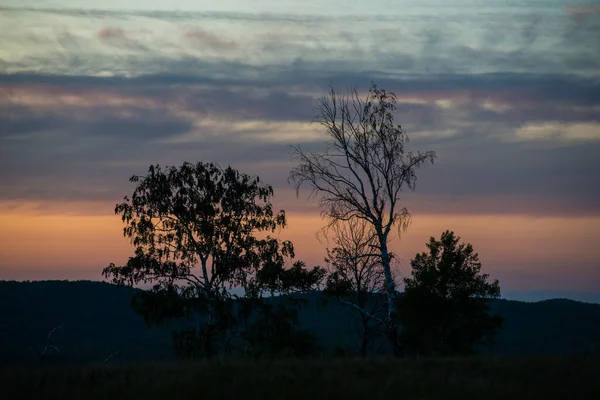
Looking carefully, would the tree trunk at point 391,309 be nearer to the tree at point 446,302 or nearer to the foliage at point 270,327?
the foliage at point 270,327

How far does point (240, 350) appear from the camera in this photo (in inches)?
1676

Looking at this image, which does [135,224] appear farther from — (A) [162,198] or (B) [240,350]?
(B) [240,350]

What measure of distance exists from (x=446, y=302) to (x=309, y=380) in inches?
2084

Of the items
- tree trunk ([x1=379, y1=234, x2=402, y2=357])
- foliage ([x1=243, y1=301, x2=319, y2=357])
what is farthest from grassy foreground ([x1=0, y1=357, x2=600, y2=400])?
foliage ([x1=243, y1=301, x2=319, y2=357])

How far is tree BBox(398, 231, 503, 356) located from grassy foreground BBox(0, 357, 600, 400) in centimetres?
4480

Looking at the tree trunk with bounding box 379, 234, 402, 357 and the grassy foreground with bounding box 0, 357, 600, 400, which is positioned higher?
the tree trunk with bounding box 379, 234, 402, 357

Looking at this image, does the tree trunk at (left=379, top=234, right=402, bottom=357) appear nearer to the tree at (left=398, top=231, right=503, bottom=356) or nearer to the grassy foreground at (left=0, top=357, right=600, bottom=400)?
the grassy foreground at (left=0, top=357, right=600, bottom=400)

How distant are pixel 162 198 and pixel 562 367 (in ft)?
97.7

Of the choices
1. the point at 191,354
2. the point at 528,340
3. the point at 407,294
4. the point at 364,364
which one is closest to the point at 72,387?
the point at 364,364

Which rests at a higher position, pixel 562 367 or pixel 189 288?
pixel 189 288

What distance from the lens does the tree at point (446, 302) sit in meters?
69.9

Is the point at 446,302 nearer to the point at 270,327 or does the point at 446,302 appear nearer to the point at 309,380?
the point at 270,327

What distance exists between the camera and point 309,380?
66.7 ft

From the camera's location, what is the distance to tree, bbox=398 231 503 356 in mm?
69938
